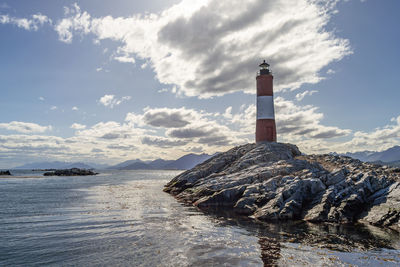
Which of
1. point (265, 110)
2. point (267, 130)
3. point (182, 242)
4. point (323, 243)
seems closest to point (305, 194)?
point (323, 243)

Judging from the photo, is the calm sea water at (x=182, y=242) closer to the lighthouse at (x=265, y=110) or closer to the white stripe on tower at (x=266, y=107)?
the lighthouse at (x=265, y=110)

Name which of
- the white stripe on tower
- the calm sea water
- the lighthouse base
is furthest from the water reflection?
the white stripe on tower

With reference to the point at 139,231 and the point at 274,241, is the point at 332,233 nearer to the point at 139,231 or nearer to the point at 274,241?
the point at 274,241

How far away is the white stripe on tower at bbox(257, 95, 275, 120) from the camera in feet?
149

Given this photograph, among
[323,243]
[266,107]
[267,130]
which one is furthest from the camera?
[266,107]

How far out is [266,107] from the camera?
45562 millimetres

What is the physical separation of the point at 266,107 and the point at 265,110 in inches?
22.4

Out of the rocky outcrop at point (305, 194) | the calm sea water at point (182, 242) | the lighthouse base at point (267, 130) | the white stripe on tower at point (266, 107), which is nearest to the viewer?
the calm sea water at point (182, 242)

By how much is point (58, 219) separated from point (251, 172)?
20655 mm

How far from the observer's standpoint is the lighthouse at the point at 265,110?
1784 inches

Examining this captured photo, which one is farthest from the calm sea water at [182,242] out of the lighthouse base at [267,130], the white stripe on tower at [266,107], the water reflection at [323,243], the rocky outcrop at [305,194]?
the white stripe on tower at [266,107]

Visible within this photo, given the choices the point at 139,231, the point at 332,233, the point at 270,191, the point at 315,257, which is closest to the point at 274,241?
the point at 315,257

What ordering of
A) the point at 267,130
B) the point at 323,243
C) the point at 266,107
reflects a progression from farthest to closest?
the point at 266,107 → the point at 267,130 → the point at 323,243

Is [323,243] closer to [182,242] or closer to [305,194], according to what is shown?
[182,242]
